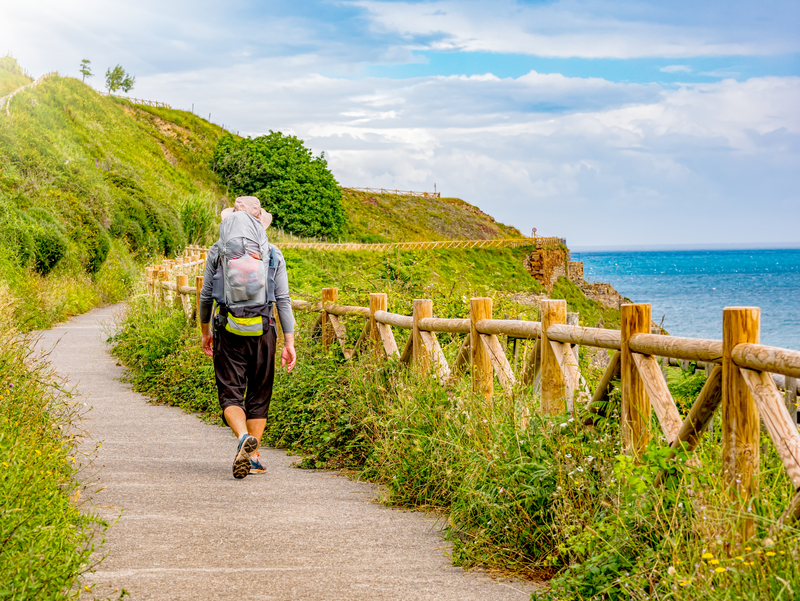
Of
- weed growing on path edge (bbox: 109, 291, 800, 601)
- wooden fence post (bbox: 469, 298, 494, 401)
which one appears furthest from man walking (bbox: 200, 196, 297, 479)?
wooden fence post (bbox: 469, 298, 494, 401)

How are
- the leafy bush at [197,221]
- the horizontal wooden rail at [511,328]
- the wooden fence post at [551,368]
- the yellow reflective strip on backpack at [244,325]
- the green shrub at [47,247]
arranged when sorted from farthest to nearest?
the leafy bush at [197,221]
the green shrub at [47,247]
the yellow reflective strip on backpack at [244,325]
the horizontal wooden rail at [511,328]
the wooden fence post at [551,368]

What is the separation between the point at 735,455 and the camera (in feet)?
11.3

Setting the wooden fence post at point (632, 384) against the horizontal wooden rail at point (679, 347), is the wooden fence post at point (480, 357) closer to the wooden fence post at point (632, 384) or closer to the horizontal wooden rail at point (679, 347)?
the wooden fence post at point (632, 384)

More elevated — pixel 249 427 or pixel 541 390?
pixel 541 390

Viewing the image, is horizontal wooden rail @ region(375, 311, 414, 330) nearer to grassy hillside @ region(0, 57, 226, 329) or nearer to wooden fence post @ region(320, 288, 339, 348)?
wooden fence post @ region(320, 288, 339, 348)

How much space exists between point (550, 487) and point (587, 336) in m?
0.96

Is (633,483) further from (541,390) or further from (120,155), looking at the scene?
(120,155)

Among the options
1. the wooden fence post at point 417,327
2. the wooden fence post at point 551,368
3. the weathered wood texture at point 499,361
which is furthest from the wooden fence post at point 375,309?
the wooden fence post at point 551,368

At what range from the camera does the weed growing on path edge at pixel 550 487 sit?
10.2ft

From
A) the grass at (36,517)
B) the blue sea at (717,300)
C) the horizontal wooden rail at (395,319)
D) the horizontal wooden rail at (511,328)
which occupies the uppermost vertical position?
the horizontal wooden rail at (511,328)

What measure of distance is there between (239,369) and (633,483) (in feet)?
12.7

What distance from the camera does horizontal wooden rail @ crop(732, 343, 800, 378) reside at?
305 centimetres

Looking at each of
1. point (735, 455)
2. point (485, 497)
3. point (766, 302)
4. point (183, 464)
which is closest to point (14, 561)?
point (485, 497)

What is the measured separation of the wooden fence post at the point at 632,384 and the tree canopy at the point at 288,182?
59.0 m
